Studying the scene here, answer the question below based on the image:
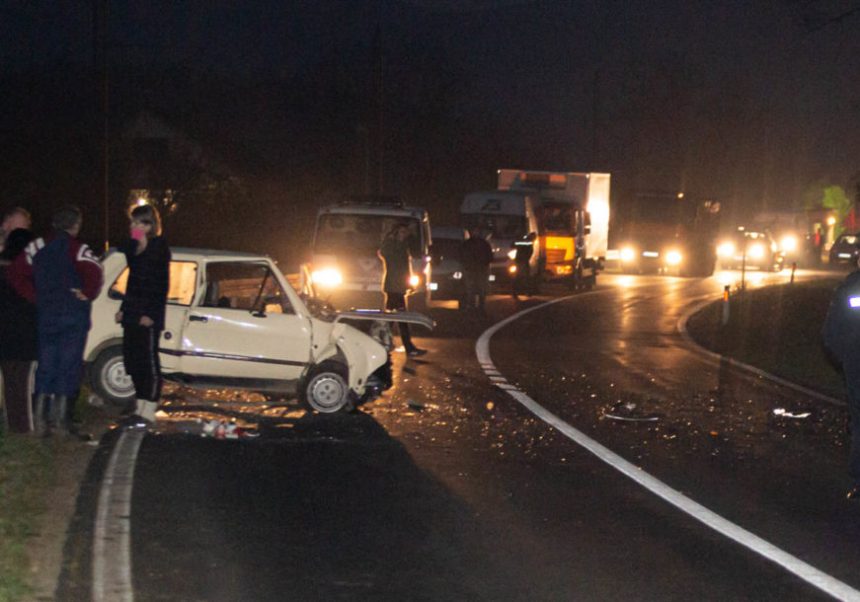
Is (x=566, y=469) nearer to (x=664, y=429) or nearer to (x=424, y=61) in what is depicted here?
(x=664, y=429)

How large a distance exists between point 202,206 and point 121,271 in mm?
29876

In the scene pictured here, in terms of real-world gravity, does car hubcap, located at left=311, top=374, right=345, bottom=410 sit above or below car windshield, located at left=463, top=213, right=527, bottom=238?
below

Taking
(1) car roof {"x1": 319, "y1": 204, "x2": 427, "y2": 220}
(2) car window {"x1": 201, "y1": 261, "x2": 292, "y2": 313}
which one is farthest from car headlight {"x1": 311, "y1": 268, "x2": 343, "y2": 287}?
(2) car window {"x1": 201, "y1": 261, "x2": 292, "y2": 313}

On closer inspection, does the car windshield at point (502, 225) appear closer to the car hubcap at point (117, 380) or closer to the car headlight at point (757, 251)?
the car hubcap at point (117, 380)

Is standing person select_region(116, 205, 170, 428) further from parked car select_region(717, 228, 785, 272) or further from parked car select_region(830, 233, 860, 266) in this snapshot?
parked car select_region(830, 233, 860, 266)

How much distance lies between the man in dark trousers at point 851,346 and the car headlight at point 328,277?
1366cm

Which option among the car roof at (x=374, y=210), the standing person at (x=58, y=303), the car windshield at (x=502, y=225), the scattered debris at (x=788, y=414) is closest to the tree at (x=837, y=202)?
the car windshield at (x=502, y=225)

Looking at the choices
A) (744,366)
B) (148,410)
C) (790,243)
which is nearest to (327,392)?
(148,410)

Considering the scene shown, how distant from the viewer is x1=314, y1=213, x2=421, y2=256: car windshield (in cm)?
2202

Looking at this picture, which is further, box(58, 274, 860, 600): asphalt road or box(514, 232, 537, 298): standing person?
box(514, 232, 537, 298): standing person

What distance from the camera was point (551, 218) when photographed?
37.2 metres

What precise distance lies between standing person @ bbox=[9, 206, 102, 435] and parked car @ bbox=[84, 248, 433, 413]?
136cm

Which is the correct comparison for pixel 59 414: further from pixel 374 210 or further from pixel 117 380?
pixel 374 210

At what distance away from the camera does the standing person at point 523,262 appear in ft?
107
